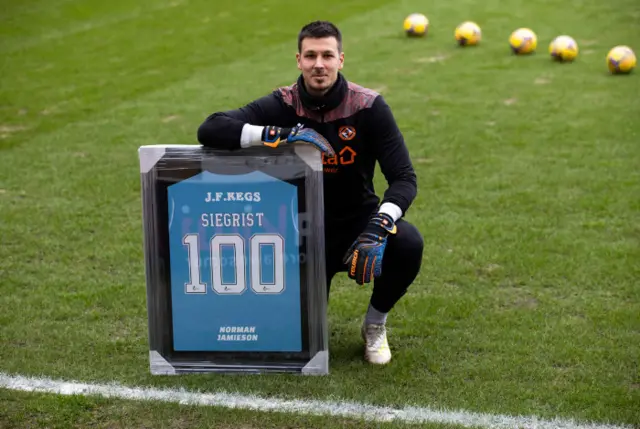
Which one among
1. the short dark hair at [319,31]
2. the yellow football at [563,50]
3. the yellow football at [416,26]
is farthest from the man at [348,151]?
the yellow football at [416,26]

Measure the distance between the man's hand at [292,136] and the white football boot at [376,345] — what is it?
0.92m

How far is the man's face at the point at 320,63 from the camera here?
400cm

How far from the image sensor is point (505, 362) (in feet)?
13.6

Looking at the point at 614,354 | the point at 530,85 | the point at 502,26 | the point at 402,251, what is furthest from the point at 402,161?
the point at 502,26

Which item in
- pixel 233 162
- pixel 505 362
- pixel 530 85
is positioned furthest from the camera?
pixel 530 85

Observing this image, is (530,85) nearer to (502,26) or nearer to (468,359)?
(502,26)

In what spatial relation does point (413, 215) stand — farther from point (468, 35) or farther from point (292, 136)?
point (468, 35)

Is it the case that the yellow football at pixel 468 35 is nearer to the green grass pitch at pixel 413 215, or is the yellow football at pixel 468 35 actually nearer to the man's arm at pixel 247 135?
the green grass pitch at pixel 413 215

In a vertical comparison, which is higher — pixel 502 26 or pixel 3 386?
pixel 502 26

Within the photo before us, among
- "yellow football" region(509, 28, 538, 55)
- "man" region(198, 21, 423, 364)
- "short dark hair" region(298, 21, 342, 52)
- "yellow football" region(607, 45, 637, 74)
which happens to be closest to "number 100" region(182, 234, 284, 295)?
"man" region(198, 21, 423, 364)

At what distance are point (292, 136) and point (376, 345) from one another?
110cm

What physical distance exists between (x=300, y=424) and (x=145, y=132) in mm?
5432

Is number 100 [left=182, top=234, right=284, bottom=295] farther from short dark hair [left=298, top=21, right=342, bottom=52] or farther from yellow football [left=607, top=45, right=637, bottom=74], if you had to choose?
yellow football [left=607, top=45, right=637, bottom=74]

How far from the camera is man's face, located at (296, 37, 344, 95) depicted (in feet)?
13.1
